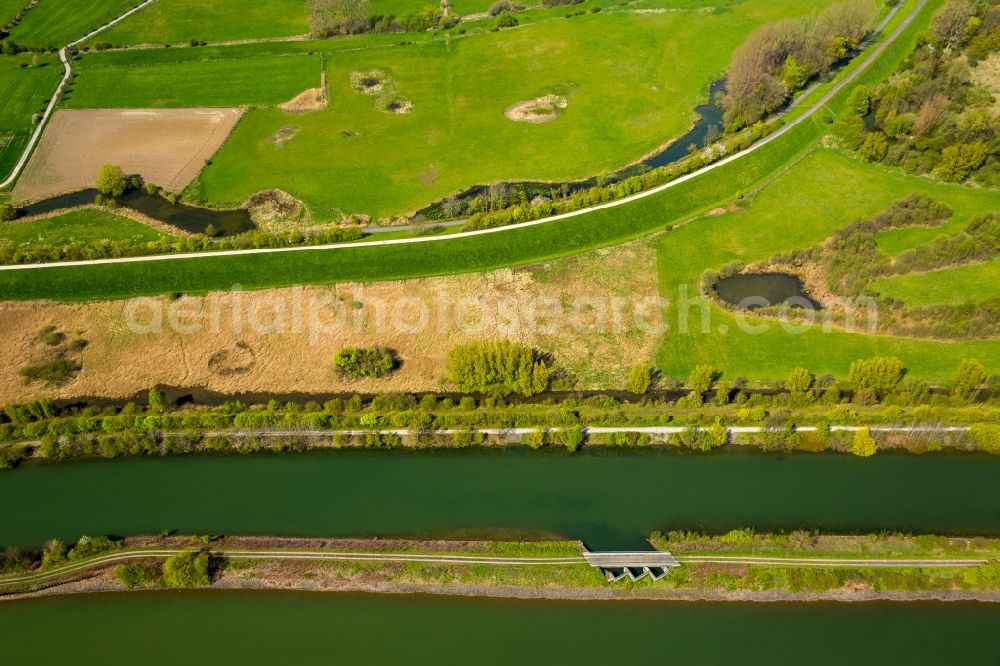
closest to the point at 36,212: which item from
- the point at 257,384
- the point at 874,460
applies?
the point at 257,384

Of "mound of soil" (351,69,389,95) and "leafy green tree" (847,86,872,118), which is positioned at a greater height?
"mound of soil" (351,69,389,95)

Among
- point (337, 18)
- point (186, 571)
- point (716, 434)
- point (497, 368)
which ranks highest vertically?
point (337, 18)

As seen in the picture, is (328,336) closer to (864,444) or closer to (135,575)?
(135,575)

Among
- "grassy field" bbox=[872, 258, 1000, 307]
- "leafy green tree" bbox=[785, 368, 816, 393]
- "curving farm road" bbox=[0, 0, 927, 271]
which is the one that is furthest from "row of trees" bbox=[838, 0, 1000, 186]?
"leafy green tree" bbox=[785, 368, 816, 393]

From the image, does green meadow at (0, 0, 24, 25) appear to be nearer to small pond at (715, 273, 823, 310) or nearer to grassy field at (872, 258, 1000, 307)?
small pond at (715, 273, 823, 310)

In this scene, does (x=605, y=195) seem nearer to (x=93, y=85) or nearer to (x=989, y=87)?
(x=989, y=87)

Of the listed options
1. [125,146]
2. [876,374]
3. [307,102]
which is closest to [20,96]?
[125,146]

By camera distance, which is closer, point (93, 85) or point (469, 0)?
point (93, 85)
